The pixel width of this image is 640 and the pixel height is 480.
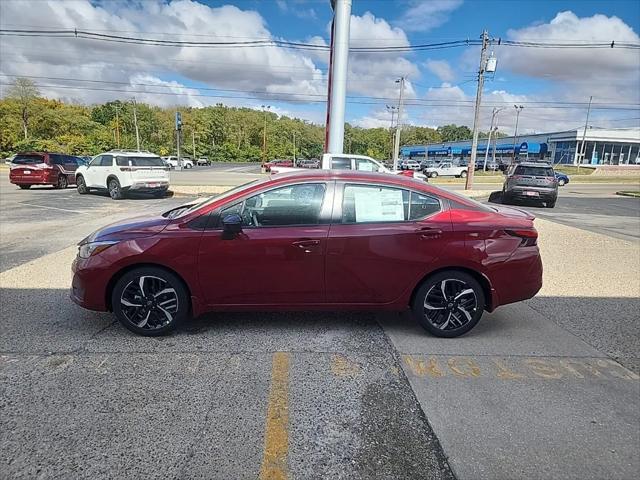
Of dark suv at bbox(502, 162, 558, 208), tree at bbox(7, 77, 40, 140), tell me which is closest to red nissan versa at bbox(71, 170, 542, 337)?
dark suv at bbox(502, 162, 558, 208)

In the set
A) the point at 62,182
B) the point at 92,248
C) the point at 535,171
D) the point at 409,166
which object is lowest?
the point at 62,182

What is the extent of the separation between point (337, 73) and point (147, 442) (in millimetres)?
15544

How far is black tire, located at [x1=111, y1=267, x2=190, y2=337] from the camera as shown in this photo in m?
3.89

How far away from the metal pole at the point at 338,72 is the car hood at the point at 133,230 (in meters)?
12.8

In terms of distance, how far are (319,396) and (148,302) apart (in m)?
1.87

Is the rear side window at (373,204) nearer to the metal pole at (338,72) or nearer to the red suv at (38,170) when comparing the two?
the metal pole at (338,72)

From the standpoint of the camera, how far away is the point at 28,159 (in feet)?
63.5

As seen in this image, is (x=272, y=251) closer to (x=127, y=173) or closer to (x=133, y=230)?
(x=133, y=230)

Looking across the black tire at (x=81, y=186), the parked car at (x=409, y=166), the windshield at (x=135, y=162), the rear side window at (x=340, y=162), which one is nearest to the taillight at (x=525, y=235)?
the rear side window at (x=340, y=162)

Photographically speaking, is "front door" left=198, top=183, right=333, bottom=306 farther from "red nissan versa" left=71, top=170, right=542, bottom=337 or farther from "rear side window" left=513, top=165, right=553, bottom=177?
"rear side window" left=513, top=165, right=553, bottom=177

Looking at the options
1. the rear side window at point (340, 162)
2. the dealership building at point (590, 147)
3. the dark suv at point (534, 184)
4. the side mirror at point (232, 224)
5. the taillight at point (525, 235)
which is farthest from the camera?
the dealership building at point (590, 147)

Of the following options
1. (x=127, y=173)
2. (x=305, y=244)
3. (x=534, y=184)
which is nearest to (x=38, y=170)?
(x=127, y=173)

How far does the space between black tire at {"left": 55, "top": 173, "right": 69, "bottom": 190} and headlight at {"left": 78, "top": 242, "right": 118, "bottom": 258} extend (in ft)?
61.5

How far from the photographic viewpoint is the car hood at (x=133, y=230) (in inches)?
152
